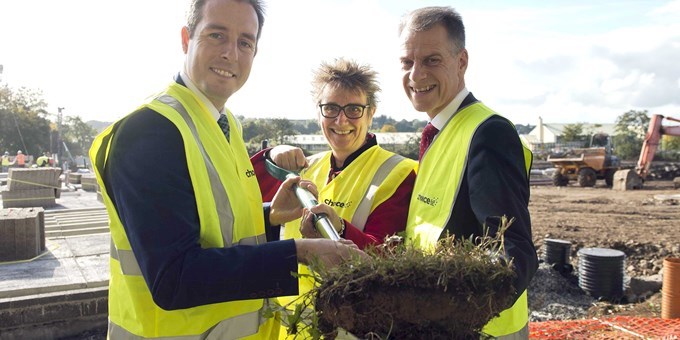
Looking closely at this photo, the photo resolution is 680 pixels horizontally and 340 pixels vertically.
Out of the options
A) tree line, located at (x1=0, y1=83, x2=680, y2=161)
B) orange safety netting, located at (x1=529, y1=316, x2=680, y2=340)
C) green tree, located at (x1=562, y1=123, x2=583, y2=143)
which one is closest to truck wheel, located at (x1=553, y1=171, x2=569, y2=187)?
tree line, located at (x1=0, y1=83, x2=680, y2=161)

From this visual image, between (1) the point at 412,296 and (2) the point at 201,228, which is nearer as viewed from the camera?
(1) the point at 412,296

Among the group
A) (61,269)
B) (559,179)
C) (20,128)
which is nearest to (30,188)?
(61,269)

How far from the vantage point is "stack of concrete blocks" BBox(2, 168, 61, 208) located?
13.8 metres

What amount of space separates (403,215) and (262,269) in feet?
4.08

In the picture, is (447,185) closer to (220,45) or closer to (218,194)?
(218,194)

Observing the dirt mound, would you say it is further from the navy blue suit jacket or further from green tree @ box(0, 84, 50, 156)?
green tree @ box(0, 84, 50, 156)

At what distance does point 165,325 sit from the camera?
189cm

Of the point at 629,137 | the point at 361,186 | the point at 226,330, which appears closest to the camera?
the point at 226,330

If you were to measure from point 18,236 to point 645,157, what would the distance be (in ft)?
89.2

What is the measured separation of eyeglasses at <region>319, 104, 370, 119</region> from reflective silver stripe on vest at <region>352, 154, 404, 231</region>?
1.27 ft

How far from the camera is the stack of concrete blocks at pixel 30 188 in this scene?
1384cm

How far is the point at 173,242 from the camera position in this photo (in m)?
1.61

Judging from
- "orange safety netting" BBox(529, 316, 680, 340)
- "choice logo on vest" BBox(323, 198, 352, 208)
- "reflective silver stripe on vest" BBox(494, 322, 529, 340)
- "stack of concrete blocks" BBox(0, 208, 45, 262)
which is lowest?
"orange safety netting" BBox(529, 316, 680, 340)

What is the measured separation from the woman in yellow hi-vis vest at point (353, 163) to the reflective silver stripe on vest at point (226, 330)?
2.12 feet
